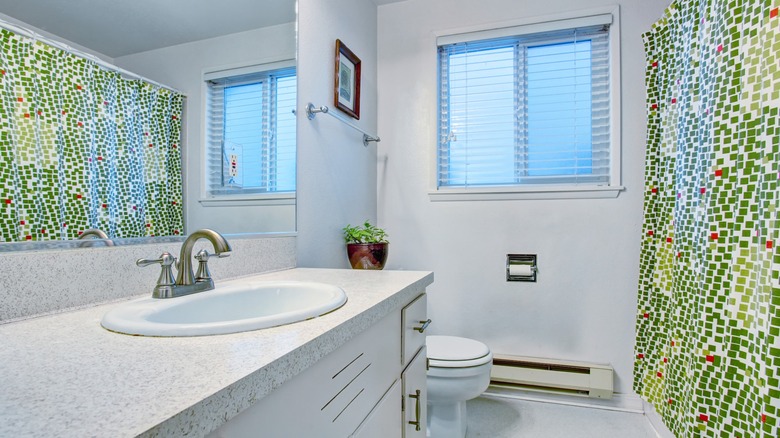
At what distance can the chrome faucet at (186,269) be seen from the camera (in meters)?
0.82

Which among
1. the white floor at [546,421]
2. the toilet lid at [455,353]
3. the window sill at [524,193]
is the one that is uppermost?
the window sill at [524,193]

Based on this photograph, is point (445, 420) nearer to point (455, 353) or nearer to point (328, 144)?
point (455, 353)

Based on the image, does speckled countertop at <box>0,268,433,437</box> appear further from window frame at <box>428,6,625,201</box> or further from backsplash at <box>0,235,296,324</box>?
window frame at <box>428,6,625,201</box>

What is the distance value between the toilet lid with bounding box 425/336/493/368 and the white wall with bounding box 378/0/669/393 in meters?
0.38

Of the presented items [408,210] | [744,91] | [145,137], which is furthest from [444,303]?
[145,137]

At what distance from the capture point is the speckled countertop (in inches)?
13.0

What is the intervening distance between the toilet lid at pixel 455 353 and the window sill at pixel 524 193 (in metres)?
0.78

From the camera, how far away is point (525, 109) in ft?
6.83

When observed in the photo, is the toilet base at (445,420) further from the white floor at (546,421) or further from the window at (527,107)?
the window at (527,107)

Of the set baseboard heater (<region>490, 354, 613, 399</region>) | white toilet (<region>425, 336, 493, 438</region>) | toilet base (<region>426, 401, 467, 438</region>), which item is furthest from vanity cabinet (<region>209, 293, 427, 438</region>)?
baseboard heater (<region>490, 354, 613, 399</region>)

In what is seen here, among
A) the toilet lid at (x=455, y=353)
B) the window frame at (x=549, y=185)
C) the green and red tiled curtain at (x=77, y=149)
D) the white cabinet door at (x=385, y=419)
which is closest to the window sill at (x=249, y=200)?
the green and red tiled curtain at (x=77, y=149)

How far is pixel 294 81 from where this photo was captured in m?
1.47

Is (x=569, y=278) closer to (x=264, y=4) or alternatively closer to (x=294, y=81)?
(x=294, y=81)

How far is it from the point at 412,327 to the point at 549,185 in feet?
4.32
